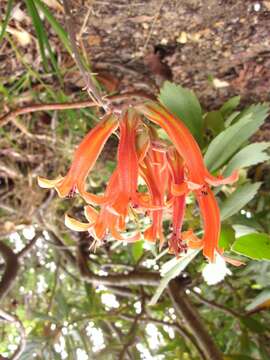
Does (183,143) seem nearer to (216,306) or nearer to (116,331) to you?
(216,306)

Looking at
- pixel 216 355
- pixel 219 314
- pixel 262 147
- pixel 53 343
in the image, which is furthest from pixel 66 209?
pixel 262 147

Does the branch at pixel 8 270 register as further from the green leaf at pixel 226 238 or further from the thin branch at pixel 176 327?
the green leaf at pixel 226 238

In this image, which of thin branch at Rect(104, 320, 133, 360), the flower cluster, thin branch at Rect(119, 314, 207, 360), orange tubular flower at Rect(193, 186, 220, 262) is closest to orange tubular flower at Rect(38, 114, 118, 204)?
the flower cluster

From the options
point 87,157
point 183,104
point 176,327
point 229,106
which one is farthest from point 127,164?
point 176,327

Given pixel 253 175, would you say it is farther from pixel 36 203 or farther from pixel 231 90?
pixel 36 203

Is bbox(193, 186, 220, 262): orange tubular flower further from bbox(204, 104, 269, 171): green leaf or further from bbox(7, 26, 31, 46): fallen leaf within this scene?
bbox(7, 26, 31, 46): fallen leaf

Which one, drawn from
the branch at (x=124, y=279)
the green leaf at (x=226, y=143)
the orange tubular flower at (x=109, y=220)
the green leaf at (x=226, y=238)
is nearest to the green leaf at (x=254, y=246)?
the green leaf at (x=226, y=238)
